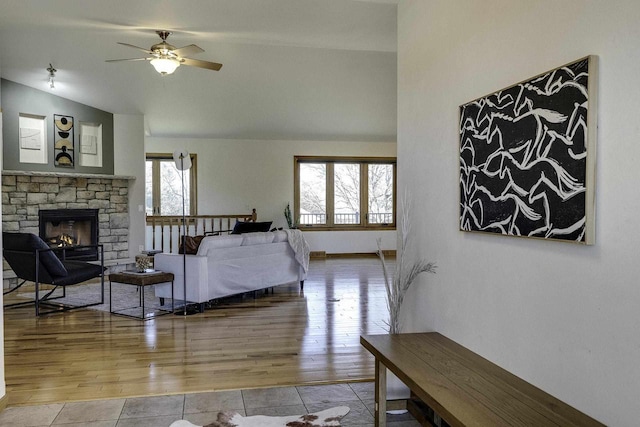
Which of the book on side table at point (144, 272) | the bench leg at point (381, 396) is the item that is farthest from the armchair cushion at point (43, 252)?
the bench leg at point (381, 396)

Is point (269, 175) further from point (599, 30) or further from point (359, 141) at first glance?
point (599, 30)

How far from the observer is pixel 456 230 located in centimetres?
281

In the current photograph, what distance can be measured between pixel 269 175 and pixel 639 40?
9463 mm

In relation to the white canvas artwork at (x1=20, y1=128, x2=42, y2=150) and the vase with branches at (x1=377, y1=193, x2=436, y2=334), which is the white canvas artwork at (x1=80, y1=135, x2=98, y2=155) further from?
the vase with branches at (x1=377, y1=193, x2=436, y2=334)

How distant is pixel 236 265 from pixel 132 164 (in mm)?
3852

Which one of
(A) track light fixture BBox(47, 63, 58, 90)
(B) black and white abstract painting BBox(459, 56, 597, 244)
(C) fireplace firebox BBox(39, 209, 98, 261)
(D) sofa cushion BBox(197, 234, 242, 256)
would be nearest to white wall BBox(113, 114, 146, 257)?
(C) fireplace firebox BBox(39, 209, 98, 261)

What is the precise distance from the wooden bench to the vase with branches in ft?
0.81

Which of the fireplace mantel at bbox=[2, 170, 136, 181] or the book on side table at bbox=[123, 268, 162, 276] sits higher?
the fireplace mantel at bbox=[2, 170, 136, 181]

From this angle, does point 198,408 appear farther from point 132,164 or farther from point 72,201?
point 132,164

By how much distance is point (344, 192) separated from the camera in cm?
1123

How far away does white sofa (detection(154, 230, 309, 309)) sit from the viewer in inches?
227

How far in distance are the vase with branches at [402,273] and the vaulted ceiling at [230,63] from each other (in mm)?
1708

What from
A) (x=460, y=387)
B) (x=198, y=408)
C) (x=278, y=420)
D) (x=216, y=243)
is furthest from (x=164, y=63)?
(x=460, y=387)

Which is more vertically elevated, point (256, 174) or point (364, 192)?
point (256, 174)
